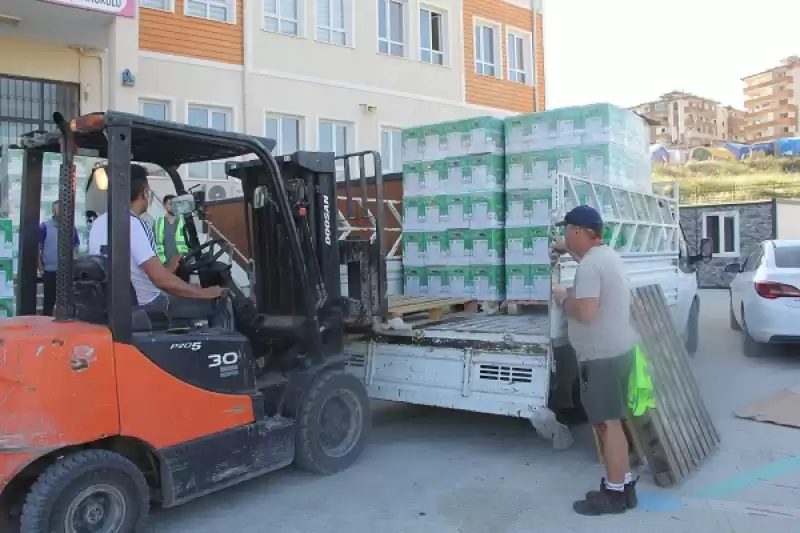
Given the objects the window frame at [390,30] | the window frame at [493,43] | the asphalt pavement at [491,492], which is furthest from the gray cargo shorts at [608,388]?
the window frame at [493,43]

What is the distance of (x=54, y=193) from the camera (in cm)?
870

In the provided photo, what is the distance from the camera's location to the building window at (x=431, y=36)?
19.2 meters

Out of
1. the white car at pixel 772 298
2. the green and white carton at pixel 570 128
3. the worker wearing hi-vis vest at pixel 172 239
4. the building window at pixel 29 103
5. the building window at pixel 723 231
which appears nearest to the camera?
the worker wearing hi-vis vest at pixel 172 239

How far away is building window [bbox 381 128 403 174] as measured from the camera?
59.4 feet

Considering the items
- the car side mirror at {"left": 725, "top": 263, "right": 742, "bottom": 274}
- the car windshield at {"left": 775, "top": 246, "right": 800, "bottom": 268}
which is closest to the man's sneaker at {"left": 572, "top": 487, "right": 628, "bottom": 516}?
the car windshield at {"left": 775, "top": 246, "right": 800, "bottom": 268}

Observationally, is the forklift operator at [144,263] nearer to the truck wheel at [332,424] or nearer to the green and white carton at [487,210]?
the truck wheel at [332,424]

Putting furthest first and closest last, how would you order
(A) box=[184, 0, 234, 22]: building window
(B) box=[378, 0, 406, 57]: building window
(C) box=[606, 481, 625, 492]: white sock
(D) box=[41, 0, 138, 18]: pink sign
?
(B) box=[378, 0, 406, 57]: building window → (A) box=[184, 0, 234, 22]: building window → (D) box=[41, 0, 138, 18]: pink sign → (C) box=[606, 481, 625, 492]: white sock

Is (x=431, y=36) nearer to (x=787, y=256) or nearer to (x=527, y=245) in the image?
(x=787, y=256)

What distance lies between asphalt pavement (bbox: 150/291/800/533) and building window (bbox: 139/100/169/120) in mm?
9541

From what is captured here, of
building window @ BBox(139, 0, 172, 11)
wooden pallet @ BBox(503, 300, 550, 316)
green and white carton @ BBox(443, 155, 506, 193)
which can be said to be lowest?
wooden pallet @ BBox(503, 300, 550, 316)

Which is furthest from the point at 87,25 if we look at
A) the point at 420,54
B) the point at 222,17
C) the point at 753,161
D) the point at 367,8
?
the point at 753,161

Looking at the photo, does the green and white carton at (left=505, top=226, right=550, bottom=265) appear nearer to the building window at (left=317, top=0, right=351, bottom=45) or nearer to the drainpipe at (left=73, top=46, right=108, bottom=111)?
the drainpipe at (left=73, top=46, right=108, bottom=111)

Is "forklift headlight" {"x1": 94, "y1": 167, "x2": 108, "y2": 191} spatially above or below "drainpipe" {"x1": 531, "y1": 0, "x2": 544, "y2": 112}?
below

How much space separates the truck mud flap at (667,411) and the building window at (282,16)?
40.1ft
